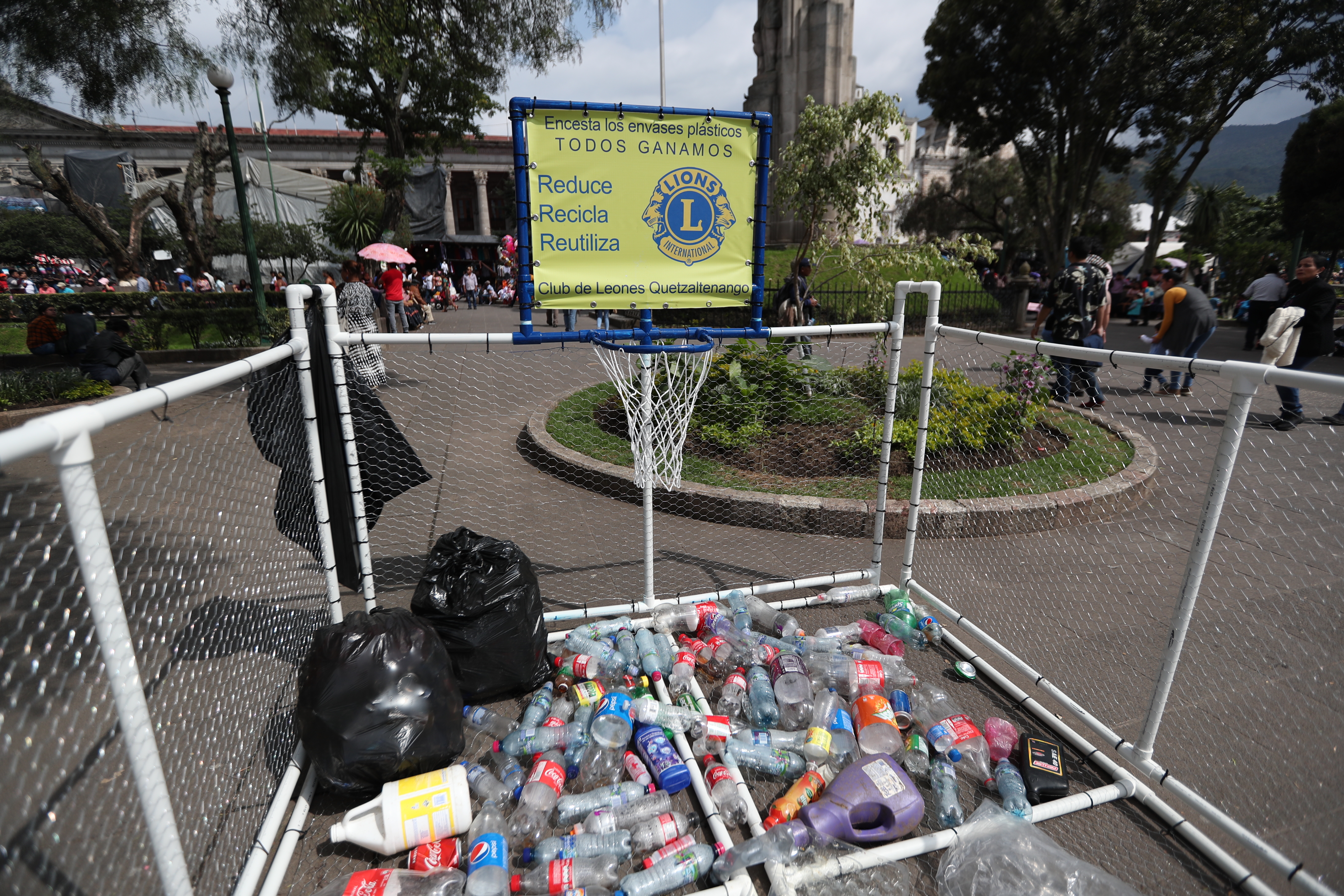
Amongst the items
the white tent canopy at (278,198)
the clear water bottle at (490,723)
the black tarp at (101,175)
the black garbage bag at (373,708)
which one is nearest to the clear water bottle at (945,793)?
the clear water bottle at (490,723)

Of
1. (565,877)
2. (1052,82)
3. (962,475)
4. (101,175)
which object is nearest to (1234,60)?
(1052,82)

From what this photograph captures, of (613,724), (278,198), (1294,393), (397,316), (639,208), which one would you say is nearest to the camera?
(613,724)

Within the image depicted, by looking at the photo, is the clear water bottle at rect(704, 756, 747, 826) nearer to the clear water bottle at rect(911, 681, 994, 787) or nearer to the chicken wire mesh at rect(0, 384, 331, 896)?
the clear water bottle at rect(911, 681, 994, 787)

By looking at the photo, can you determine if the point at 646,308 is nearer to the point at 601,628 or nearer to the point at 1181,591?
the point at 601,628

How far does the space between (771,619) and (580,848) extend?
1.72m

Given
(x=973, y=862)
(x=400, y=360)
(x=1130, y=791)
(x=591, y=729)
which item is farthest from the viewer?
(x=400, y=360)

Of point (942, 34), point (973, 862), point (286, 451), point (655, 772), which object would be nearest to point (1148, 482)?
point (973, 862)

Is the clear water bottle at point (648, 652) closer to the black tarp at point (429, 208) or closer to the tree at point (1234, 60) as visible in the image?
the tree at point (1234, 60)

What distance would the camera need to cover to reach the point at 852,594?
3801 millimetres

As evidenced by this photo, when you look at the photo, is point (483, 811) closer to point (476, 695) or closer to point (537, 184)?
point (476, 695)

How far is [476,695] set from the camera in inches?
112

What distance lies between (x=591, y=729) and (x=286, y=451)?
1.86 meters

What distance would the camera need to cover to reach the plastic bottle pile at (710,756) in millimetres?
2102

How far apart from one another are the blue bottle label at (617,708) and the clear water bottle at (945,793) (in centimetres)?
123
